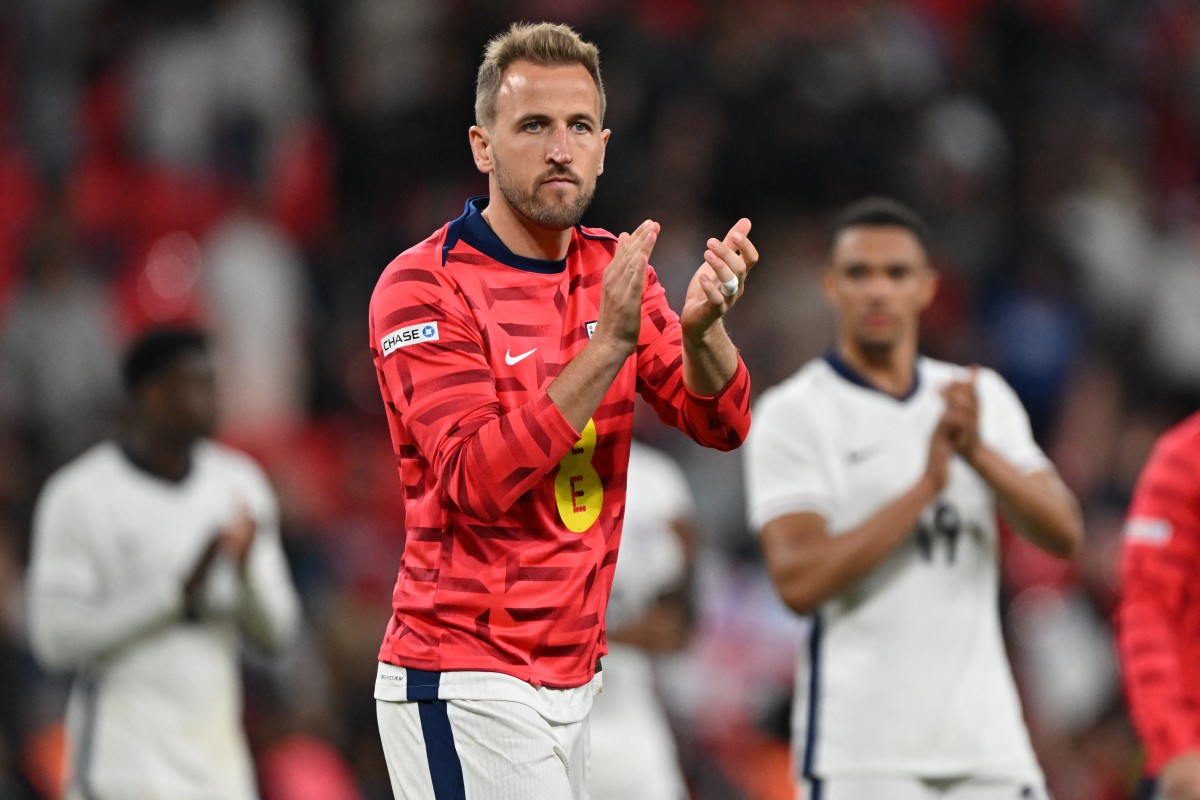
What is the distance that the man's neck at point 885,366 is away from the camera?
18.2 ft

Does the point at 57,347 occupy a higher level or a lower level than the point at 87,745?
higher

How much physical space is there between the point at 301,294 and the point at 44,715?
144 inches

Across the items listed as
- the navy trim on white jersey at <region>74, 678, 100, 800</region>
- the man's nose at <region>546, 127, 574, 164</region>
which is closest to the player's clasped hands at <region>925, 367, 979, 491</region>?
the man's nose at <region>546, 127, 574, 164</region>

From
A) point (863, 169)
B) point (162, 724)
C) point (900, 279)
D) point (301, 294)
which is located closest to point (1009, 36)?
point (863, 169)

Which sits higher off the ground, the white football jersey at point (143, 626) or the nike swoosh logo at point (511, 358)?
the nike swoosh logo at point (511, 358)

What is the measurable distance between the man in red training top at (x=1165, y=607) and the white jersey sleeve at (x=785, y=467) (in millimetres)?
875

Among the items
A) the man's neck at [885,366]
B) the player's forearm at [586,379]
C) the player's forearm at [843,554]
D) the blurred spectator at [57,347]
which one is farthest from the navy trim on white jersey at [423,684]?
the blurred spectator at [57,347]

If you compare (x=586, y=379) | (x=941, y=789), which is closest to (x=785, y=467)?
(x=941, y=789)

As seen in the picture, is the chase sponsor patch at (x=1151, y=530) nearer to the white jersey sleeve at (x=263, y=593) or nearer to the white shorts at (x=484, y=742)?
the white shorts at (x=484, y=742)

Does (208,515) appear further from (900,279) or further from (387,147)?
(387,147)

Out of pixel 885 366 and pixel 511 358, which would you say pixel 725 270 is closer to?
pixel 511 358

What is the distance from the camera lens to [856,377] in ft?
18.2

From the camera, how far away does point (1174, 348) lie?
11.7 m

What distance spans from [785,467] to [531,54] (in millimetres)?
1999
